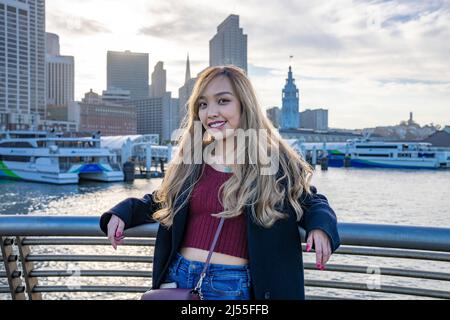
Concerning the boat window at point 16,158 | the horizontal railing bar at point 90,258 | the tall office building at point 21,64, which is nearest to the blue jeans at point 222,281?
the horizontal railing bar at point 90,258

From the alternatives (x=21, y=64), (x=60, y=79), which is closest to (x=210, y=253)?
(x=21, y=64)

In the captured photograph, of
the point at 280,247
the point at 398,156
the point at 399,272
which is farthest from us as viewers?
the point at 398,156

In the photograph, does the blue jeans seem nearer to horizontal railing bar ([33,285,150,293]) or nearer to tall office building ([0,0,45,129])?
horizontal railing bar ([33,285,150,293])

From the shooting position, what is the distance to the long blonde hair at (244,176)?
6.47 ft

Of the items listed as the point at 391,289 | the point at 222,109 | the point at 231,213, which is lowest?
the point at 391,289

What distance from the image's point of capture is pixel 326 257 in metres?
1.81

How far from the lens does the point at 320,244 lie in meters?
1.82

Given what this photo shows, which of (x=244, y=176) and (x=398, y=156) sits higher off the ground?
(x=244, y=176)

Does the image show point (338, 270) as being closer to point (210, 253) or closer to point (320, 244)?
point (320, 244)

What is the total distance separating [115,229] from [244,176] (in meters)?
0.67

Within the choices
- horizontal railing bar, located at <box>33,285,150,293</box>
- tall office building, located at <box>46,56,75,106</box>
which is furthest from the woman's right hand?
tall office building, located at <box>46,56,75,106</box>

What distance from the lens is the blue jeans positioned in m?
1.93
